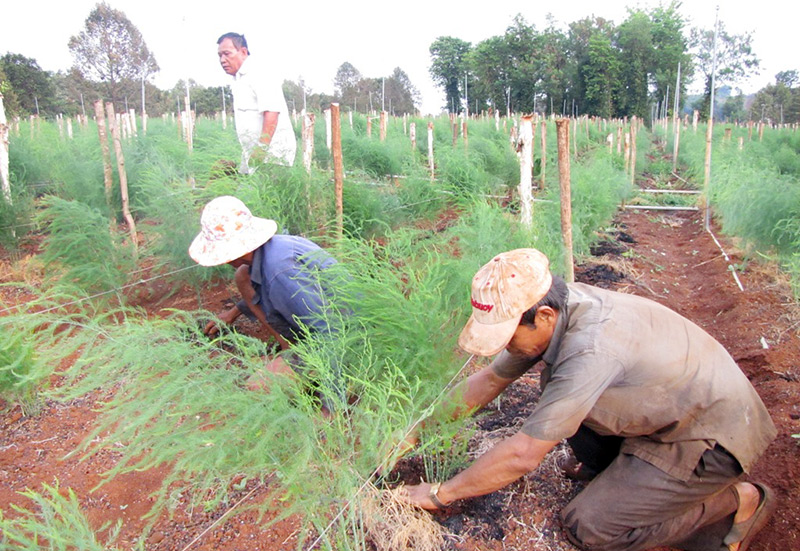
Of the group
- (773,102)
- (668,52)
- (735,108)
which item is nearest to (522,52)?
(668,52)

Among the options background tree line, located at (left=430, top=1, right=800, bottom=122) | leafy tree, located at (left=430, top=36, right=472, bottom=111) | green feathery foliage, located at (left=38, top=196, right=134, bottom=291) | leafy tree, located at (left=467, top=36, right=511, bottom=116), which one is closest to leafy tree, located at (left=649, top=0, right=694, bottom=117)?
background tree line, located at (left=430, top=1, right=800, bottom=122)

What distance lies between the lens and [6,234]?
5750 millimetres

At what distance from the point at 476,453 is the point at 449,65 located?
43.2 m

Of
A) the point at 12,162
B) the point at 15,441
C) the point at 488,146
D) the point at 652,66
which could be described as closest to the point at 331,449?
the point at 15,441

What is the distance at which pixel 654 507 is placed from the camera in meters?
1.95

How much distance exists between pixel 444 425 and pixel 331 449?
42cm

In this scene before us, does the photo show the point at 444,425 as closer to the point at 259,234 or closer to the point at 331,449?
the point at 331,449

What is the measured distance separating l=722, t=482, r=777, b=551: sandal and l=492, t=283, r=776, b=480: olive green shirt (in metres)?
0.24

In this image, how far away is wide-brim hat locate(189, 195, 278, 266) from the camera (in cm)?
250

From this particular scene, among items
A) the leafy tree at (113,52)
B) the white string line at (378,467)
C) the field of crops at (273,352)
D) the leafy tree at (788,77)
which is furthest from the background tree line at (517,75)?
the white string line at (378,467)

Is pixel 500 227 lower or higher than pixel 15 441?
higher

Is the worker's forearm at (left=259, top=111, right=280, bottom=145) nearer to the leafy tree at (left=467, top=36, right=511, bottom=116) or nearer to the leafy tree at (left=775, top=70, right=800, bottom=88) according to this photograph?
the leafy tree at (left=467, top=36, right=511, bottom=116)

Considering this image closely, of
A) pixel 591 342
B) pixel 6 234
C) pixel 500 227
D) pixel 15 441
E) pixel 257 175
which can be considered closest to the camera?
pixel 591 342

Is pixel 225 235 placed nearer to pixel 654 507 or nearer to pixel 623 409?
pixel 623 409
